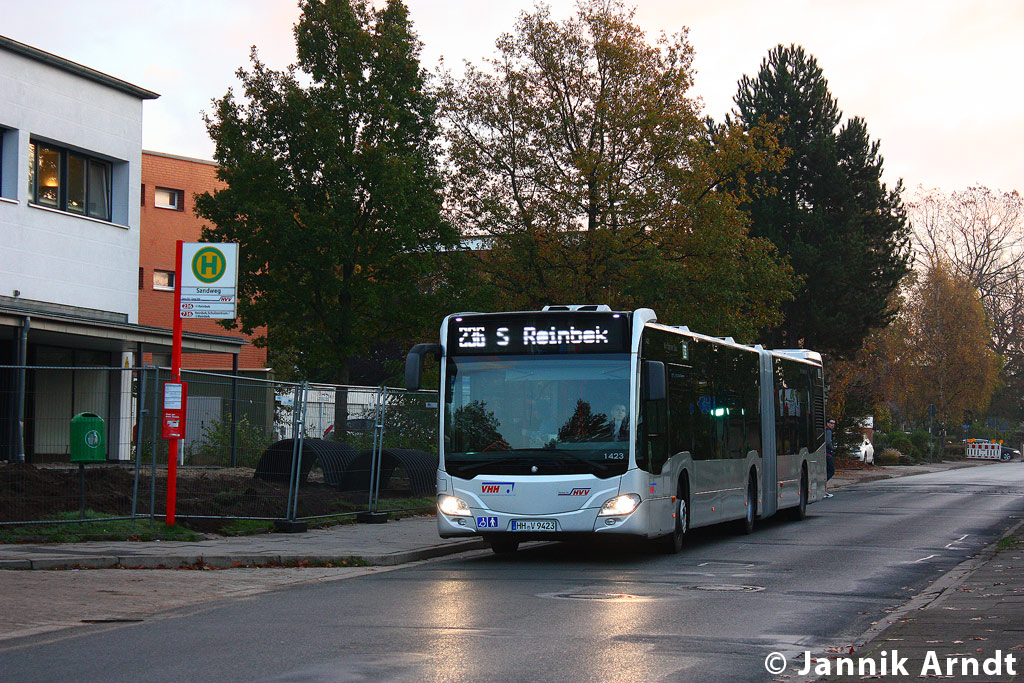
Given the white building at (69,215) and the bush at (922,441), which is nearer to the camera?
the white building at (69,215)

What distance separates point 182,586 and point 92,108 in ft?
68.3

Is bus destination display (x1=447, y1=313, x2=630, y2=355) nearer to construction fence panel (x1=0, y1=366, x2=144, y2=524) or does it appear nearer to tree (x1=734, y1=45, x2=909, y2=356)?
construction fence panel (x1=0, y1=366, x2=144, y2=524)

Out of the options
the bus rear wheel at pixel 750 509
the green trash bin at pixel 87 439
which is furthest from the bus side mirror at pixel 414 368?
the bus rear wheel at pixel 750 509

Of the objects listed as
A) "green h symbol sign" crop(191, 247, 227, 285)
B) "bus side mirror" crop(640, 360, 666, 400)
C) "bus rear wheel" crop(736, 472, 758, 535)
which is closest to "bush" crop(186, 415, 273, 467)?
"green h symbol sign" crop(191, 247, 227, 285)

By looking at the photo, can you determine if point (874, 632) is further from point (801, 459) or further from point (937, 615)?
point (801, 459)

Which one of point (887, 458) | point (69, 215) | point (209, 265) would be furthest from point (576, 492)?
point (887, 458)

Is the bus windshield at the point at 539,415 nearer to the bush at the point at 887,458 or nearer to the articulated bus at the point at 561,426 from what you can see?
the articulated bus at the point at 561,426

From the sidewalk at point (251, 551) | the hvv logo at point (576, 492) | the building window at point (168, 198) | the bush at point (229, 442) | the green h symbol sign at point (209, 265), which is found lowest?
the sidewalk at point (251, 551)

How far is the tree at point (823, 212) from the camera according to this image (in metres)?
46.7

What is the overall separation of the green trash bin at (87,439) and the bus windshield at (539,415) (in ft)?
14.0

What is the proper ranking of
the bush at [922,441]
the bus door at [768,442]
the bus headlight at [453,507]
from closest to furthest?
the bus headlight at [453,507]
the bus door at [768,442]
the bush at [922,441]

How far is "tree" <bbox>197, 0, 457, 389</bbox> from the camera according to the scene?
1309 inches

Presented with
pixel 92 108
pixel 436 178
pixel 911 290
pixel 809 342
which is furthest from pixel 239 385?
pixel 911 290

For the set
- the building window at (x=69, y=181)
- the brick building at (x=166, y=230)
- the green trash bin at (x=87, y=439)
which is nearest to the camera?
the green trash bin at (x=87, y=439)
